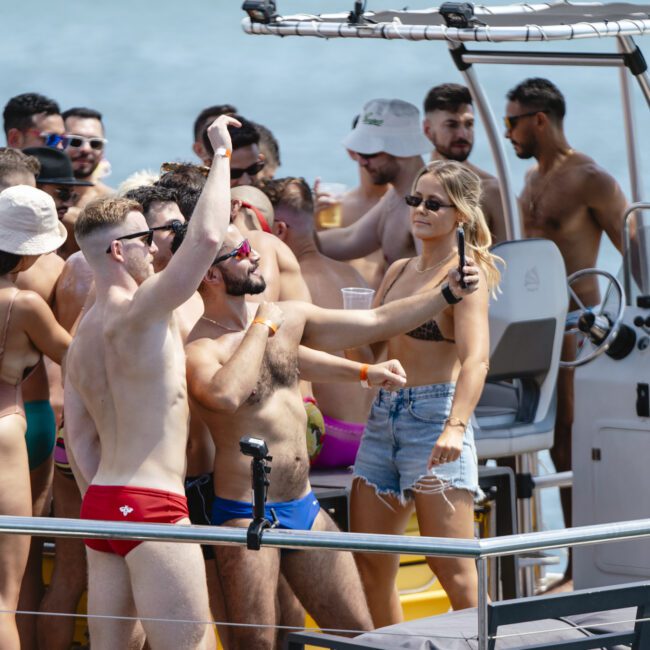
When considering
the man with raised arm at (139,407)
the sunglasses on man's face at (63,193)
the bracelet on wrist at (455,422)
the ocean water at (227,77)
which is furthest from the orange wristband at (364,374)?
the ocean water at (227,77)

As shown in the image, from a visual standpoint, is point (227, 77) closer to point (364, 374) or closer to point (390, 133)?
point (390, 133)

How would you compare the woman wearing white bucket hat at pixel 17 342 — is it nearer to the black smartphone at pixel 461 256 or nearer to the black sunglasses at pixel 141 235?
the black sunglasses at pixel 141 235

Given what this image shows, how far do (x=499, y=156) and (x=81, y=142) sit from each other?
1.91 meters

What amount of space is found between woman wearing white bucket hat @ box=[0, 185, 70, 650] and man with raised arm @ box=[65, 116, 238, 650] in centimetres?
51

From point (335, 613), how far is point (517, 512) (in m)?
1.64

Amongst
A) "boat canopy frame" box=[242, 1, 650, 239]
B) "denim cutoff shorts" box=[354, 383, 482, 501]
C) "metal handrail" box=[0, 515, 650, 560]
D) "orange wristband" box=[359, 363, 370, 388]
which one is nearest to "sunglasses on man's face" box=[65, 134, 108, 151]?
"boat canopy frame" box=[242, 1, 650, 239]

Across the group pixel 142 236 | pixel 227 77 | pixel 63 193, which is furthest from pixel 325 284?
pixel 227 77

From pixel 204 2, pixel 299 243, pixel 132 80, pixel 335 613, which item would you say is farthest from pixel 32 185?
pixel 204 2

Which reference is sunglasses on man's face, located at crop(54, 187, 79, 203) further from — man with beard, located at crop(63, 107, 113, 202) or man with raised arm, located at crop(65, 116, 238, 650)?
man with raised arm, located at crop(65, 116, 238, 650)

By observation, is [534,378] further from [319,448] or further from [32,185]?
[32,185]

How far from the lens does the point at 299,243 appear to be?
534 cm

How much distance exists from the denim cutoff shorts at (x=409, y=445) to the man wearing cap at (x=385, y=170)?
69.9 inches

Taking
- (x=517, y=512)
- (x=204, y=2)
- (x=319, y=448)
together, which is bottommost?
(x=517, y=512)

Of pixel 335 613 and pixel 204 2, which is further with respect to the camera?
pixel 204 2
